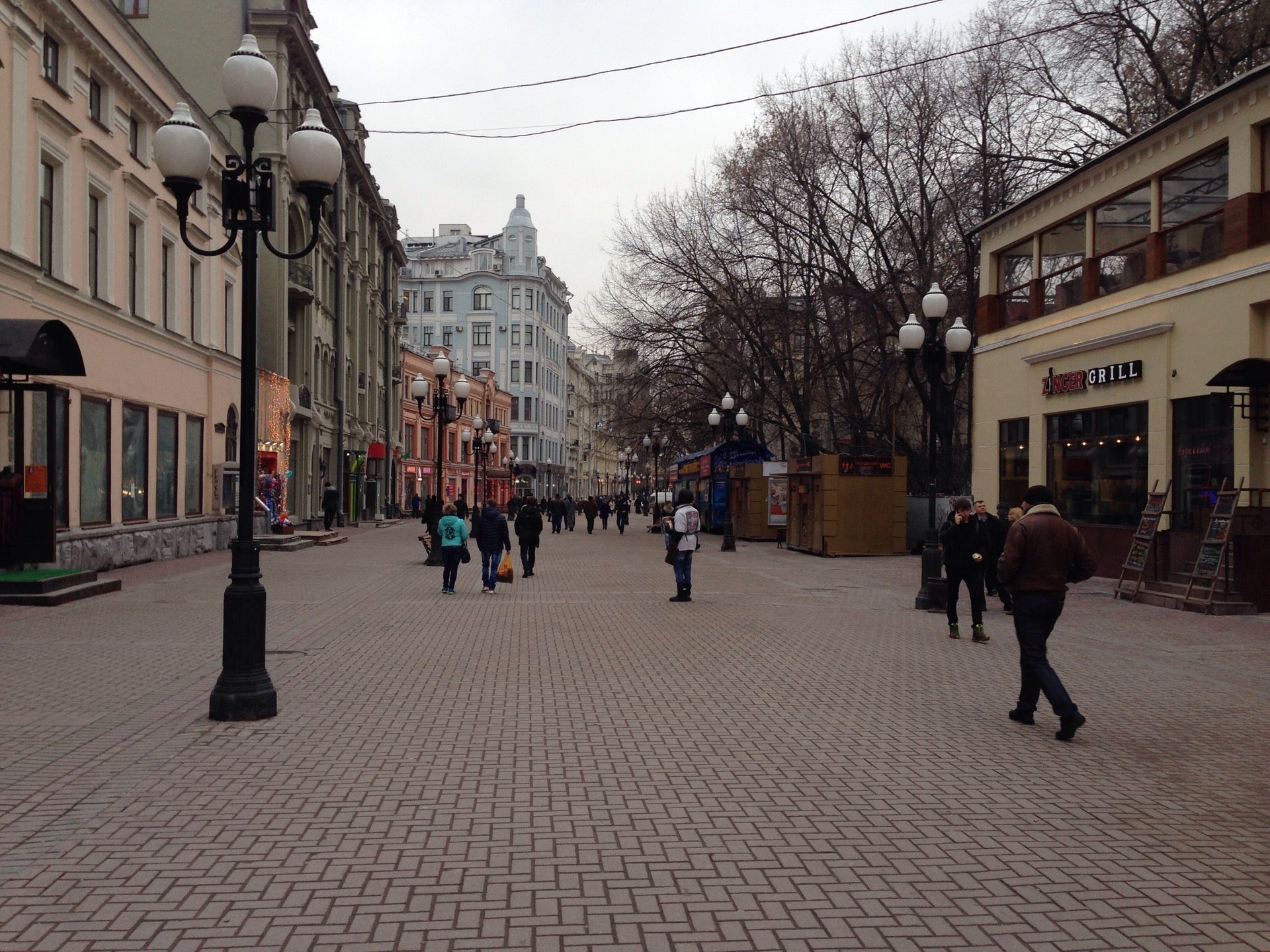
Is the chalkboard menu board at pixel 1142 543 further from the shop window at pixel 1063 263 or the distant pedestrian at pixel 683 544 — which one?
the distant pedestrian at pixel 683 544

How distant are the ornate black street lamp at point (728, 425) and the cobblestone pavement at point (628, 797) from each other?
18.5 meters

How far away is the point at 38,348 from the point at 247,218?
8342mm

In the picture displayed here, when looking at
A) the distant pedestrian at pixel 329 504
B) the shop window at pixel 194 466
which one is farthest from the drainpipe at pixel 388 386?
the shop window at pixel 194 466

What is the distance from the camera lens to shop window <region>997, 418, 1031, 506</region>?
23.2 m

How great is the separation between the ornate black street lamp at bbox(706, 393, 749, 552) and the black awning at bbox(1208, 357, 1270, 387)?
1620 cm

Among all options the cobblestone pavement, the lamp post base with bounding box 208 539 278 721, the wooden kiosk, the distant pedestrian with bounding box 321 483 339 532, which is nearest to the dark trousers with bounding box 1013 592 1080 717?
the cobblestone pavement

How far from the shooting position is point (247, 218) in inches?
334

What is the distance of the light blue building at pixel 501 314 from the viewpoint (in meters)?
102

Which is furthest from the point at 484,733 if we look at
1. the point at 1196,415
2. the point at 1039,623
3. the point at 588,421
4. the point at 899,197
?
the point at 588,421

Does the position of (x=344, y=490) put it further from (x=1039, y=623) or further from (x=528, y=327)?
(x=528, y=327)

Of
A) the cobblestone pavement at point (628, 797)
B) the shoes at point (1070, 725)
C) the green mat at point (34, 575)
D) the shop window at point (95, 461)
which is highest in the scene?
the shop window at point (95, 461)

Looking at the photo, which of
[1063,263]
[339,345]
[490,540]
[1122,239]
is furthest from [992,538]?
[339,345]

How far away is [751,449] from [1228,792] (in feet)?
111

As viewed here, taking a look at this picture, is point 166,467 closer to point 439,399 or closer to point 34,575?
point 439,399
